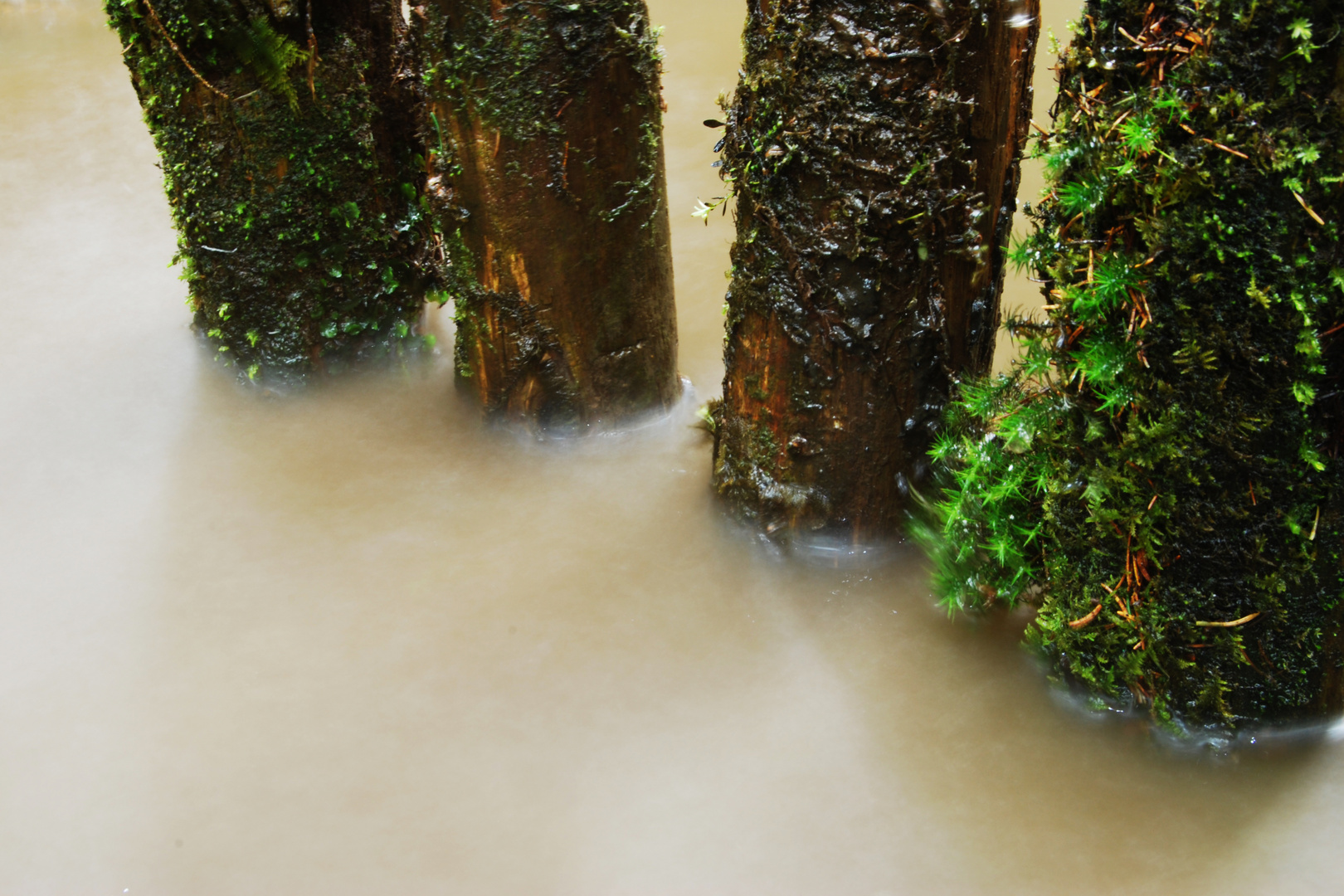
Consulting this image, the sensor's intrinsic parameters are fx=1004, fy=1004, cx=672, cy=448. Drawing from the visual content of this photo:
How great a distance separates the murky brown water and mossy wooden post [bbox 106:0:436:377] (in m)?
0.29

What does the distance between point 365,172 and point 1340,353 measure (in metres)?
2.91

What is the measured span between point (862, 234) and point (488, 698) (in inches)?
60.0

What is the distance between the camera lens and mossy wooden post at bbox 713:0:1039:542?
235cm

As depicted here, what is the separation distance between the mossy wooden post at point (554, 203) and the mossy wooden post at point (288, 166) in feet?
1.35

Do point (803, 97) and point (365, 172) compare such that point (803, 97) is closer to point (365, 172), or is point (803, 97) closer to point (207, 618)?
point (365, 172)

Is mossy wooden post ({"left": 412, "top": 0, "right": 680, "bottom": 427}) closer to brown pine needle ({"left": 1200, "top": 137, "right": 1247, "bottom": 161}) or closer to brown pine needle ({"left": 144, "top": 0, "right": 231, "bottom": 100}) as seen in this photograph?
brown pine needle ({"left": 144, "top": 0, "right": 231, "bottom": 100})

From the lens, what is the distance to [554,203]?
10.1 feet

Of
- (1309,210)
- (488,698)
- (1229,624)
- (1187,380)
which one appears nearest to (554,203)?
(488,698)

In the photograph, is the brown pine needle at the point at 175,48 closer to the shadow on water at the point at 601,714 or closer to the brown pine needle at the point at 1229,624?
the shadow on water at the point at 601,714

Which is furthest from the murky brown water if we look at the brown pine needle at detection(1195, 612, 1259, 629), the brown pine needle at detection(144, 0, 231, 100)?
the brown pine needle at detection(144, 0, 231, 100)

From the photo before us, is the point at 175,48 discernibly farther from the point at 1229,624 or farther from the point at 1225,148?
the point at 1229,624

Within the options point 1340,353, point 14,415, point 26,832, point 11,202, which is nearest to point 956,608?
point 1340,353

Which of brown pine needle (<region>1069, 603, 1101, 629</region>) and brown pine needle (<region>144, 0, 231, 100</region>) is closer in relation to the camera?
brown pine needle (<region>1069, 603, 1101, 629</region>)

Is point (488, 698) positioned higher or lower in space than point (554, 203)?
lower
